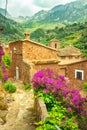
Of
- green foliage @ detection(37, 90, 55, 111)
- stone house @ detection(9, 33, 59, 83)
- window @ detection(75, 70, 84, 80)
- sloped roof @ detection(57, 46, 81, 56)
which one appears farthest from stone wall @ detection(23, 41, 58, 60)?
green foliage @ detection(37, 90, 55, 111)

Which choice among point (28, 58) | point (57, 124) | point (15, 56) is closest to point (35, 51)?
point (28, 58)

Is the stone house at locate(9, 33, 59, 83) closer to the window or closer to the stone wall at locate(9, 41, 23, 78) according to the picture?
the stone wall at locate(9, 41, 23, 78)

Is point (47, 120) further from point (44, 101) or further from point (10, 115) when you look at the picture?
point (10, 115)

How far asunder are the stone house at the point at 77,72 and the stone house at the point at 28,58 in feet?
6.46

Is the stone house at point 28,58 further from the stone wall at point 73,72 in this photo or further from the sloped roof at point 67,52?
the sloped roof at point 67,52

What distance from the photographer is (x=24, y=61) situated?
35.0 m

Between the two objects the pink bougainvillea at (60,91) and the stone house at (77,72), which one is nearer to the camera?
the pink bougainvillea at (60,91)

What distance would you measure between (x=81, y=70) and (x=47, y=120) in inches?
942

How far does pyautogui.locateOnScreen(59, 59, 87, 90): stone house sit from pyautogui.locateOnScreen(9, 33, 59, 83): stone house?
1.97 m

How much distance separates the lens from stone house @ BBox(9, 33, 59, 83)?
32844mm

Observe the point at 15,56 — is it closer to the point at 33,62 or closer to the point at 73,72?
the point at 33,62

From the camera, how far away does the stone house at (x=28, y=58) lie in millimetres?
32844

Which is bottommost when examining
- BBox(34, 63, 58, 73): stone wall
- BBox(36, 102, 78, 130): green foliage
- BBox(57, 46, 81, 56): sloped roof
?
BBox(36, 102, 78, 130): green foliage

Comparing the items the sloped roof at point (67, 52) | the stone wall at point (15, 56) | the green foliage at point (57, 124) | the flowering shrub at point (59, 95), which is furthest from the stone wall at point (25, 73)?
the green foliage at point (57, 124)
